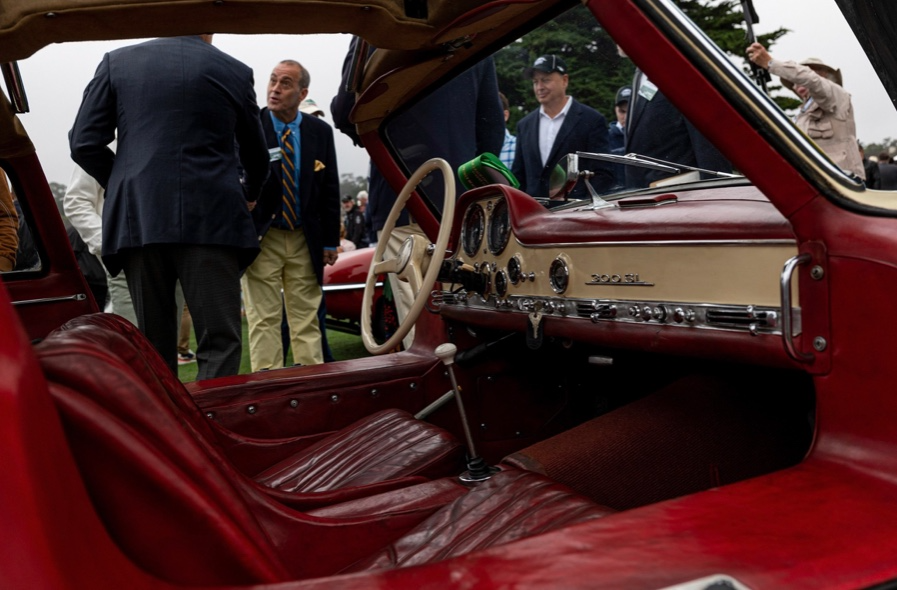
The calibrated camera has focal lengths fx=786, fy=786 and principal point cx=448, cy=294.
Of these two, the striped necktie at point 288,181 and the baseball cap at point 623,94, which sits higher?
the baseball cap at point 623,94

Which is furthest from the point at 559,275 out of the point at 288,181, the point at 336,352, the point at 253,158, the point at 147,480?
the point at 336,352

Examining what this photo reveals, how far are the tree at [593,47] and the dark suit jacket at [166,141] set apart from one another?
1442mm

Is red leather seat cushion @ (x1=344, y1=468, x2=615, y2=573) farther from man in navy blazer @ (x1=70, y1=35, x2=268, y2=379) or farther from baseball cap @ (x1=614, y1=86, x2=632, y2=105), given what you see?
man in navy blazer @ (x1=70, y1=35, x2=268, y2=379)

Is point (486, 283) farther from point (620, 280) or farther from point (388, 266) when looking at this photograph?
point (620, 280)

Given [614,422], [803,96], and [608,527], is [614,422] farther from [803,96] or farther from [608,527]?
[608,527]

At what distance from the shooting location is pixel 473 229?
2525 mm

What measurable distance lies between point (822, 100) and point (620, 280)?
0.56m

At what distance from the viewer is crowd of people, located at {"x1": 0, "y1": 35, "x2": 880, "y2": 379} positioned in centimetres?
211

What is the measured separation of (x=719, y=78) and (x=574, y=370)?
154cm

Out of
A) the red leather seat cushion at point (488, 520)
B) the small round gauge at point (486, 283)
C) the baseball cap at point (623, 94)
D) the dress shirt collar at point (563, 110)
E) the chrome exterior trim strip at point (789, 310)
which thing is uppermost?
Result: the baseball cap at point (623, 94)

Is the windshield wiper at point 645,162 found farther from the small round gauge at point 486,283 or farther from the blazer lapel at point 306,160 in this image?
the blazer lapel at point 306,160

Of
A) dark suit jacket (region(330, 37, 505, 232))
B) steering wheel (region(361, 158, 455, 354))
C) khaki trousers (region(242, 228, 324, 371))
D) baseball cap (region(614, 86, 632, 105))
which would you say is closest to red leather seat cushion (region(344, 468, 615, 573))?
steering wheel (region(361, 158, 455, 354))

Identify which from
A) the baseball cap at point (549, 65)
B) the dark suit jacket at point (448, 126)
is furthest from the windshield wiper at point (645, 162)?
the dark suit jacket at point (448, 126)

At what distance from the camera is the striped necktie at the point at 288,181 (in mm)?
4637
